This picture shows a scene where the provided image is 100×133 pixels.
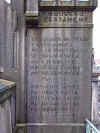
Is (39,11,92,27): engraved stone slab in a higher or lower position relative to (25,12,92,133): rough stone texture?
higher

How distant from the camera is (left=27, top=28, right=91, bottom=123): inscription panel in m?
3.47

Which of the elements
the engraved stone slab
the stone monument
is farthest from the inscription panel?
the engraved stone slab

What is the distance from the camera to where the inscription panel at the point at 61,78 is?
347cm

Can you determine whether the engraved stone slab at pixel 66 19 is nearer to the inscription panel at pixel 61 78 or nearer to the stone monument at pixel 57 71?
the stone monument at pixel 57 71

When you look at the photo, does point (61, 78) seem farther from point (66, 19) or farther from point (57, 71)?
point (66, 19)

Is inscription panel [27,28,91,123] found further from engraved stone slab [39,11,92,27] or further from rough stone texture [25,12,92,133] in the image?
engraved stone slab [39,11,92,27]

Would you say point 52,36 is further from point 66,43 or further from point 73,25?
point 73,25

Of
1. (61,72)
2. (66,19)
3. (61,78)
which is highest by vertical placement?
(66,19)

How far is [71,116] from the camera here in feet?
11.5

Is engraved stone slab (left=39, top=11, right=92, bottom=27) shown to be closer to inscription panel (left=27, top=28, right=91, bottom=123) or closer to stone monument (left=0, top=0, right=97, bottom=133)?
stone monument (left=0, top=0, right=97, bottom=133)

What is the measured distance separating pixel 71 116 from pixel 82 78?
1262 mm

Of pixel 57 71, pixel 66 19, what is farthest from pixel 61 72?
pixel 66 19

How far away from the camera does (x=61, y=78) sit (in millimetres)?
3498

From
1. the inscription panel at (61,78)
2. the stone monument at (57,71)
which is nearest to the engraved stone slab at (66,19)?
the stone monument at (57,71)
